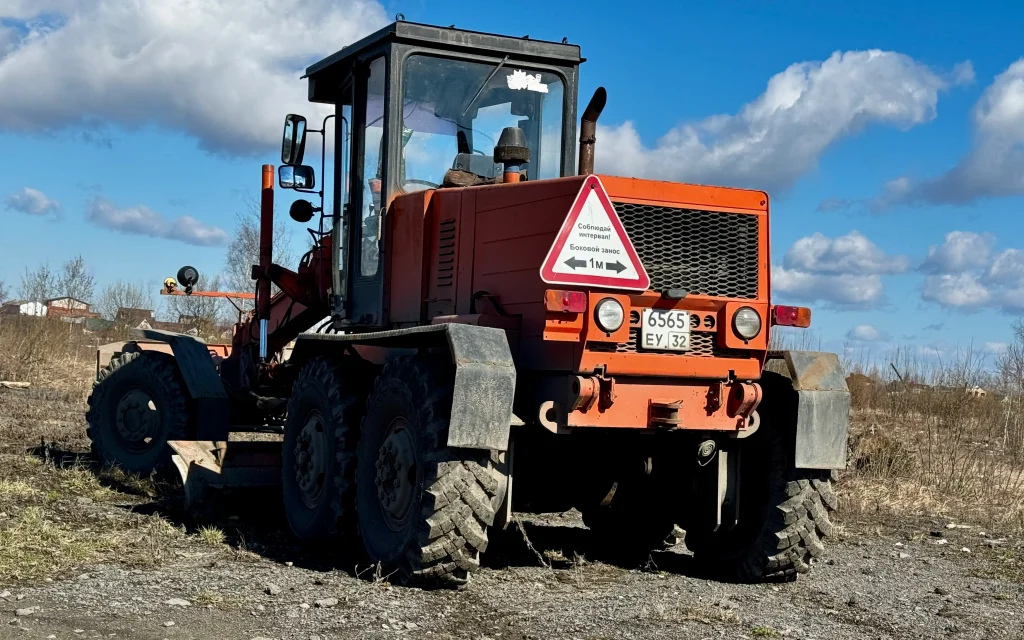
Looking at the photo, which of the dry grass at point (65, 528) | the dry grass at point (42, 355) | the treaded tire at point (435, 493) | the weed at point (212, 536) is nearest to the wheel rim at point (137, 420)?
the dry grass at point (65, 528)

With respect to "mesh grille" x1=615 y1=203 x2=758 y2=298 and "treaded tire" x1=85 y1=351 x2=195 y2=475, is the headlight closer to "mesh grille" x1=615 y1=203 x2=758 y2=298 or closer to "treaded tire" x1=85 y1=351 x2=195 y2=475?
"mesh grille" x1=615 y1=203 x2=758 y2=298

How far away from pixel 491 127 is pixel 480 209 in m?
1.23

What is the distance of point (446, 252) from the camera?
7195mm

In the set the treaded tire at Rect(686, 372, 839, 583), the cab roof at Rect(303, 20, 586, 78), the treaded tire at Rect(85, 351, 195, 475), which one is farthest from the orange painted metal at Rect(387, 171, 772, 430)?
the treaded tire at Rect(85, 351, 195, 475)

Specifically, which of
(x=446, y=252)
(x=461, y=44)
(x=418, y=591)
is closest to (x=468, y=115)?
(x=461, y=44)

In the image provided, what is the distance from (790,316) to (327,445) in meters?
2.99

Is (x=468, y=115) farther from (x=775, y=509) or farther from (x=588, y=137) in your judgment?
(x=775, y=509)

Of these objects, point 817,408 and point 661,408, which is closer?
point 661,408

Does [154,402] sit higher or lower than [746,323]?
lower

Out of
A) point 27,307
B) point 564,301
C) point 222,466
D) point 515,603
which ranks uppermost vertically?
point 27,307

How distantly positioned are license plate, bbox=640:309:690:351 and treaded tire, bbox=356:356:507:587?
41.2 inches

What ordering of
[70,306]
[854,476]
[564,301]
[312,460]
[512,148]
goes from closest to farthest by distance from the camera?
[564,301] → [512,148] → [312,460] → [854,476] → [70,306]

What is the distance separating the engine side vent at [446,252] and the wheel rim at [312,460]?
127 cm

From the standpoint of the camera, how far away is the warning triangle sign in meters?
6.10
